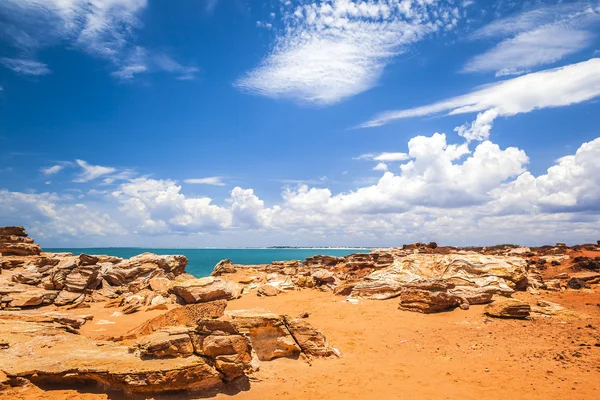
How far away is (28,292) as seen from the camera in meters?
17.8

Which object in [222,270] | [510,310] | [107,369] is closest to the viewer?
[107,369]

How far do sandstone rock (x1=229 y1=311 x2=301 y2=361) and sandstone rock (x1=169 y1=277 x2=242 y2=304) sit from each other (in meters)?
7.82

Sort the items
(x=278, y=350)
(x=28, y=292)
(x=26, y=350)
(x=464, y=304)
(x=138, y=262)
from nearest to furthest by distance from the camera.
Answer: (x=26, y=350)
(x=278, y=350)
(x=464, y=304)
(x=28, y=292)
(x=138, y=262)

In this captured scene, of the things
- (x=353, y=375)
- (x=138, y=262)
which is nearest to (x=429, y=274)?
(x=353, y=375)

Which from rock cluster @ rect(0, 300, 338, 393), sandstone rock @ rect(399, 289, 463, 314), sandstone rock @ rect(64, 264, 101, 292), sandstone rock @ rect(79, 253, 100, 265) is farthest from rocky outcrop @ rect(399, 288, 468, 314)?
sandstone rock @ rect(79, 253, 100, 265)

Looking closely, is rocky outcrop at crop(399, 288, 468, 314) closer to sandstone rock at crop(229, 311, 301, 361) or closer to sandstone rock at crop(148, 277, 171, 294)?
sandstone rock at crop(229, 311, 301, 361)

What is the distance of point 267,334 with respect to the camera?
410 inches

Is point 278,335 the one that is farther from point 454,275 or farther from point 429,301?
point 454,275

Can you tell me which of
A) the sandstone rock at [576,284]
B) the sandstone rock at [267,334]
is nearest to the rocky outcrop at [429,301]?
the sandstone rock at [267,334]

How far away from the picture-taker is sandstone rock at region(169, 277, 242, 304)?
1766 centimetres

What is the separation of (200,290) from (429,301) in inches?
470

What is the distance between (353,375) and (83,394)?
683cm

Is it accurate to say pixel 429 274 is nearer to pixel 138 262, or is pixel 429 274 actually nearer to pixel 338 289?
pixel 338 289

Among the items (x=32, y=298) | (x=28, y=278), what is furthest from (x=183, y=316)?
(x=28, y=278)
